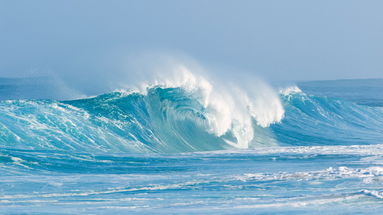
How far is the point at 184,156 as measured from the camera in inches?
407

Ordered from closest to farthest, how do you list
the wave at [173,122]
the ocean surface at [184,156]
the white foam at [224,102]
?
the ocean surface at [184,156] < the wave at [173,122] < the white foam at [224,102]

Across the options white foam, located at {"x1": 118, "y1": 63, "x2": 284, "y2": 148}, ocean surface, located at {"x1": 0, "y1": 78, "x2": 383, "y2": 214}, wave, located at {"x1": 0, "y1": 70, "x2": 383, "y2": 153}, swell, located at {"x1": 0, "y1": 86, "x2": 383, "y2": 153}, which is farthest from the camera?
white foam, located at {"x1": 118, "y1": 63, "x2": 284, "y2": 148}

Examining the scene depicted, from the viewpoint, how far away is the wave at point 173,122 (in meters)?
11.2

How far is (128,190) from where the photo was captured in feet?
23.1

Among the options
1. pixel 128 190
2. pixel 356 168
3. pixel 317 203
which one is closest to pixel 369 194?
pixel 317 203

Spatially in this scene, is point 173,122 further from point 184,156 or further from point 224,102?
point 184,156

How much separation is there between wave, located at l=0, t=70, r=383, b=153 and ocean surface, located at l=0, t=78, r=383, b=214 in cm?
3

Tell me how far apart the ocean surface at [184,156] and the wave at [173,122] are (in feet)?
0.10

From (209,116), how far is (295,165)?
5070 millimetres

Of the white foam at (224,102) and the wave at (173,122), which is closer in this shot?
the wave at (173,122)

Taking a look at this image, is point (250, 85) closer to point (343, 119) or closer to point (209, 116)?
point (343, 119)

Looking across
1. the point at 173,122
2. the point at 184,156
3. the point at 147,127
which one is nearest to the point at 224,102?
the point at 173,122

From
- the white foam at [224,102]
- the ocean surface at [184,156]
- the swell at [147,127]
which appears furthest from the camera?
the white foam at [224,102]

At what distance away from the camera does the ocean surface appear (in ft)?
20.8
